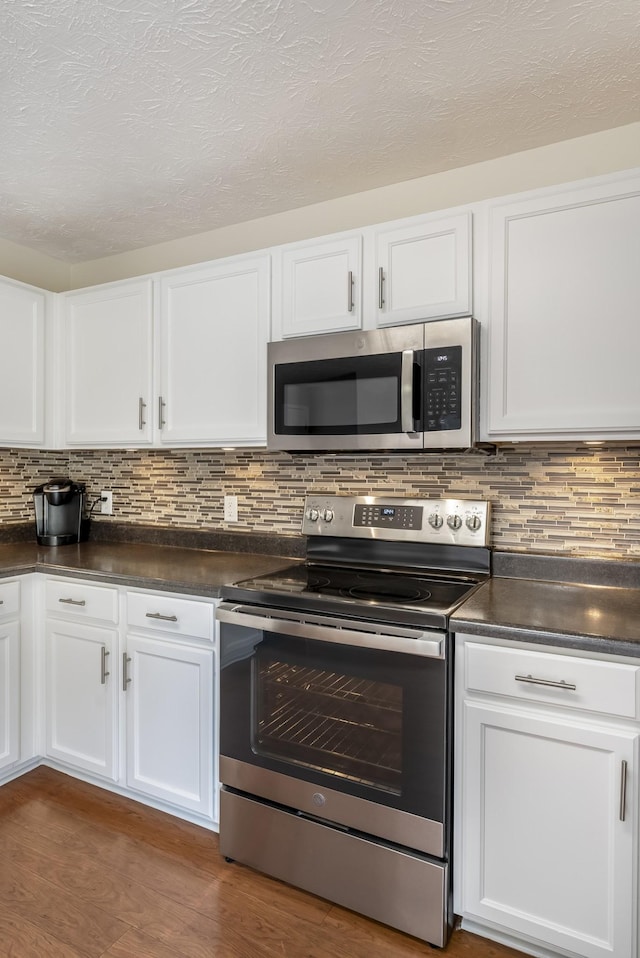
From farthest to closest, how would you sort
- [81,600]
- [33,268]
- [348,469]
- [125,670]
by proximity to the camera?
1. [33,268]
2. [348,469]
3. [81,600]
4. [125,670]

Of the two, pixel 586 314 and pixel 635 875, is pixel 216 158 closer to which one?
pixel 586 314

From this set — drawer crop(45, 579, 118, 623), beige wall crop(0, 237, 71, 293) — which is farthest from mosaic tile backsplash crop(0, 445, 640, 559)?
beige wall crop(0, 237, 71, 293)

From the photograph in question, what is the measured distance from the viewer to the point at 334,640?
64.3 inches

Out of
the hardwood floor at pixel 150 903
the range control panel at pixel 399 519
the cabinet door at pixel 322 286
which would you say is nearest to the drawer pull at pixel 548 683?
the range control panel at pixel 399 519

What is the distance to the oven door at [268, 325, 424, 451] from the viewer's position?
186 centimetres

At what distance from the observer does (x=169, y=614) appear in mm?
2023

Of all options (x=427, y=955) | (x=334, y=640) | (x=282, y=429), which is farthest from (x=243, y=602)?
(x=427, y=955)

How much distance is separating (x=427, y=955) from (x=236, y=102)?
8.05ft

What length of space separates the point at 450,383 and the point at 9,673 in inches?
79.2

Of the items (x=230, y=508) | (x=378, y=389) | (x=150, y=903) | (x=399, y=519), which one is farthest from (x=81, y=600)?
(x=378, y=389)

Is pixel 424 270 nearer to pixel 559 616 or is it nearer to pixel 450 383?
pixel 450 383

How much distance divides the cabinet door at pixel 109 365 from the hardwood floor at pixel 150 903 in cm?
151

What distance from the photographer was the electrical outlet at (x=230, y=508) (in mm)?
2656

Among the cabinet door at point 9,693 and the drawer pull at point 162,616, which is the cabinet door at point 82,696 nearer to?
the cabinet door at point 9,693
